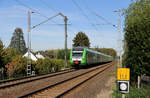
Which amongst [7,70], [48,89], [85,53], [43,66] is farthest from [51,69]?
[48,89]

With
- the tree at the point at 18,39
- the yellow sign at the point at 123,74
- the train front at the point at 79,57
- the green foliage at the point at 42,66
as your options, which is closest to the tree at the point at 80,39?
the tree at the point at 18,39

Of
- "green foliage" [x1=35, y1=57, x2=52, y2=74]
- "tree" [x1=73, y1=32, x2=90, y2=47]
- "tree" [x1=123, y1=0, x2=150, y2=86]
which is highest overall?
"tree" [x1=73, y1=32, x2=90, y2=47]

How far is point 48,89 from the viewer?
1276cm

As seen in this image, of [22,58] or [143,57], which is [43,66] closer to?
[22,58]

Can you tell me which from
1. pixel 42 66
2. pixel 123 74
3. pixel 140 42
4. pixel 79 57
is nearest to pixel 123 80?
pixel 123 74

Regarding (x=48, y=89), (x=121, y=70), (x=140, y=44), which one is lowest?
(x=48, y=89)

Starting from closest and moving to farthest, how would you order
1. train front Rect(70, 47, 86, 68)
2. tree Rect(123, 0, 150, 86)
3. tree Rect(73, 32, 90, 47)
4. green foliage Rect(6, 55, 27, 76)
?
tree Rect(123, 0, 150, 86) → green foliage Rect(6, 55, 27, 76) → train front Rect(70, 47, 86, 68) → tree Rect(73, 32, 90, 47)

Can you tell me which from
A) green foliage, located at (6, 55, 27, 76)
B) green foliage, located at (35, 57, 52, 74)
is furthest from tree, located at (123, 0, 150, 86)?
green foliage, located at (35, 57, 52, 74)

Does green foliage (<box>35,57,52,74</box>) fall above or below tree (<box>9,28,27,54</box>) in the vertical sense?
below

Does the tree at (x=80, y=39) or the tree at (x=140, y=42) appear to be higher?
the tree at (x=80, y=39)

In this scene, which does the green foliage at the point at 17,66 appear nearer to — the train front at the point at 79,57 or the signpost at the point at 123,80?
the train front at the point at 79,57

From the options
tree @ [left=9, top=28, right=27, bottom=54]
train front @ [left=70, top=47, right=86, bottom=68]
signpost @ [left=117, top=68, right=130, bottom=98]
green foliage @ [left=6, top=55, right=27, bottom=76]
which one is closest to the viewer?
signpost @ [left=117, top=68, right=130, bottom=98]

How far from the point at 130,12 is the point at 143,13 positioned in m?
3.00

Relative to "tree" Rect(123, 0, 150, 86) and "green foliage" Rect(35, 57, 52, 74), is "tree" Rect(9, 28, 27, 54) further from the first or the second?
"tree" Rect(123, 0, 150, 86)
